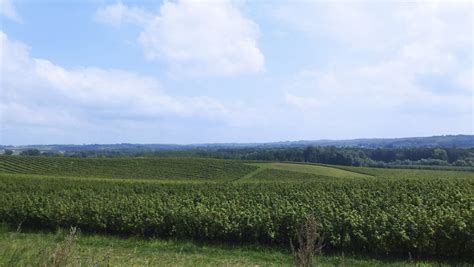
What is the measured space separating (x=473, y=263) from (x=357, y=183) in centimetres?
1634

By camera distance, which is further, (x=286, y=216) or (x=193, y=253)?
(x=286, y=216)

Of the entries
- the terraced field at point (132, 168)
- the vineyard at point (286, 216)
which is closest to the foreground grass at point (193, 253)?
the vineyard at point (286, 216)

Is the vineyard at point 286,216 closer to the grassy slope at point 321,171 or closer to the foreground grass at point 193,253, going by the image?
the foreground grass at point 193,253

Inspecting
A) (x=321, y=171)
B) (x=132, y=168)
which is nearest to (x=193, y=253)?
(x=321, y=171)

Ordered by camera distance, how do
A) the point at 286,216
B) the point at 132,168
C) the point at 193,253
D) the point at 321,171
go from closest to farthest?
the point at 193,253 → the point at 286,216 → the point at 321,171 → the point at 132,168

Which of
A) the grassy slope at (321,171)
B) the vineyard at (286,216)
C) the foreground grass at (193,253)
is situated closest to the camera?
the foreground grass at (193,253)

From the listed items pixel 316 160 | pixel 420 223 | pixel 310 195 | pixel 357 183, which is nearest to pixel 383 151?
pixel 316 160

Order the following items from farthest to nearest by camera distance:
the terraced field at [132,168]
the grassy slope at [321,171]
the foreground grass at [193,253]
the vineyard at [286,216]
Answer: the terraced field at [132,168]
the grassy slope at [321,171]
the vineyard at [286,216]
the foreground grass at [193,253]

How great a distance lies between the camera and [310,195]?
22.3m

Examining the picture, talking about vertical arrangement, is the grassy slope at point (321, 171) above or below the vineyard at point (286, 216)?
below

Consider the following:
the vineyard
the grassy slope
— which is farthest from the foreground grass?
the grassy slope

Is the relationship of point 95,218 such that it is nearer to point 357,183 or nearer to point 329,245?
point 329,245

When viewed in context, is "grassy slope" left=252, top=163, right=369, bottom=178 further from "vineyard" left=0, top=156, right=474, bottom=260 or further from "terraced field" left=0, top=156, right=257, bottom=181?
"vineyard" left=0, top=156, right=474, bottom=260

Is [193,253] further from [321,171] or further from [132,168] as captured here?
[132,168]
